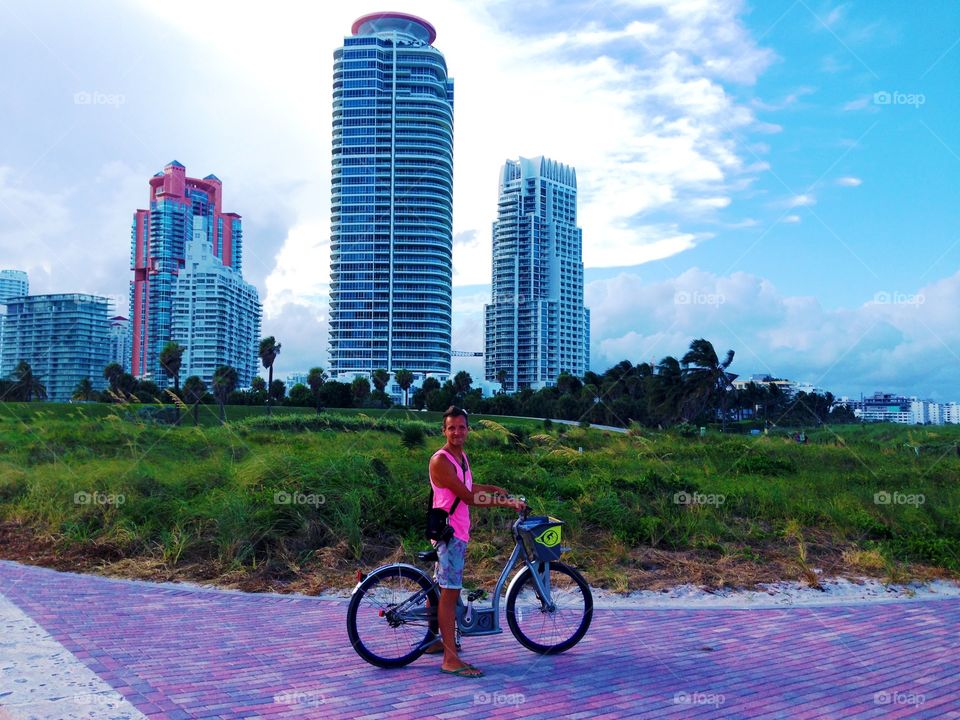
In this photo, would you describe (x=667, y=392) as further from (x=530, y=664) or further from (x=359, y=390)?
(x=530, y=664)

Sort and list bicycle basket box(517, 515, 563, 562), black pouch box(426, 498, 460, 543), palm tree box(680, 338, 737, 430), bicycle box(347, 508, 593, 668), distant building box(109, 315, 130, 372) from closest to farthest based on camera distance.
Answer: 1. black pouch box(426, 498, 460, 543)
2. bicycle box(347, 508, 593, 668)
3. bicycle basket box(517, 515, 563, 562)
4. palm tree box(680, 338, 737, 430)
5. distant building box(109, 315, 130, 372)

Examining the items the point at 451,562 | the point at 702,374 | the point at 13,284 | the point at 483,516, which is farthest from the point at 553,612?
the point at 13,284

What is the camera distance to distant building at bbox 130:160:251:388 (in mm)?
139750

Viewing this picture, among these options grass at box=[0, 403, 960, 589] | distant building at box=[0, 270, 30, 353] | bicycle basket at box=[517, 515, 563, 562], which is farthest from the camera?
distant building at box=[0, 270, 30, 353]

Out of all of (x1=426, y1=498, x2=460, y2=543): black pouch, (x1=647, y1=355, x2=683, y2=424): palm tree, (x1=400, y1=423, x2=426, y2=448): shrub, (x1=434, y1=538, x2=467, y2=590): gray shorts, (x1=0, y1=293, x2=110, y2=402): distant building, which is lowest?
(x1=434, y1=538, x2=467, y2=590): gray shorts

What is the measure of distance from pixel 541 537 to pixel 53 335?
123739 mm

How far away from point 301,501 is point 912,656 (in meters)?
6.67

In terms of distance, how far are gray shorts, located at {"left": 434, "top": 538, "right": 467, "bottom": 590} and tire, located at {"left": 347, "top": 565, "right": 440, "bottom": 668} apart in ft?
0.55

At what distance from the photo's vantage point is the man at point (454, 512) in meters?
4.99

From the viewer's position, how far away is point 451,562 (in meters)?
5.04

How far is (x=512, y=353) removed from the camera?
516ft

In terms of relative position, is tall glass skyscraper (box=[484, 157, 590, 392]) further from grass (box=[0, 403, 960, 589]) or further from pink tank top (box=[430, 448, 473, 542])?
pink tank top (box=[430, 448, 473, 542])

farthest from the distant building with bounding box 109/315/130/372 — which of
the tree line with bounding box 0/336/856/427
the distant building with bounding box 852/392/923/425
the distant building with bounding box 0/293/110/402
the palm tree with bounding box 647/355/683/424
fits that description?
the distant building with bounding box 852/392/923/425

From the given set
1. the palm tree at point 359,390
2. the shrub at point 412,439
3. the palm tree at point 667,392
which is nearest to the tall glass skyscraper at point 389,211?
the palm tree at point 359,390
